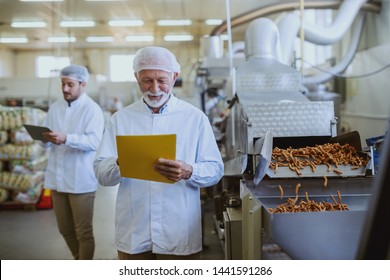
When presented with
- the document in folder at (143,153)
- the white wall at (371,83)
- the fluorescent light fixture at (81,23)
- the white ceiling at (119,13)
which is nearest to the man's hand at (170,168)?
the document in folder at (143,153)

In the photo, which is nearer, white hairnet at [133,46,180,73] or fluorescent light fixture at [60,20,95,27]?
white hairnet at [133,46,180,73]

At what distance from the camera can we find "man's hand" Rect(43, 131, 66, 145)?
1858 millimetres

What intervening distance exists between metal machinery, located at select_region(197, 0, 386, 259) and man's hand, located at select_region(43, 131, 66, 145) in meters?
0.78

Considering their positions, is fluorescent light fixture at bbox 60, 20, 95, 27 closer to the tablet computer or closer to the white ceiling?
the white ceiling

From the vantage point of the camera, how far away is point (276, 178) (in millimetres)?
1434

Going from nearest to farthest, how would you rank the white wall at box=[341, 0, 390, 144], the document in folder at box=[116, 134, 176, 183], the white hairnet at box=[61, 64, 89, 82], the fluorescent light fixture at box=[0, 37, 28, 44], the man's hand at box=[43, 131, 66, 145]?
the document in folder at box=[116, 134, 176, 183] → the man's hand at box=[43, 131, 66, 145] → the white hairnet at box=[61, 64, 89, 82] → the white wall at box=[341, 0, 390, 144] → the fluorescent light fixture at box=[0, 37, 28, 44]

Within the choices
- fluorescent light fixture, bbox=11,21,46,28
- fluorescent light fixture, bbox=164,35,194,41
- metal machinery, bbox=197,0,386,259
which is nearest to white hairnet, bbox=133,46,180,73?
metal machinery, bbox=197,0,386,259

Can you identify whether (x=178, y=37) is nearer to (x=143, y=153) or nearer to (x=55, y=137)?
(x=55, y=137)

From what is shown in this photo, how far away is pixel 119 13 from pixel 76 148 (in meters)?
5.47

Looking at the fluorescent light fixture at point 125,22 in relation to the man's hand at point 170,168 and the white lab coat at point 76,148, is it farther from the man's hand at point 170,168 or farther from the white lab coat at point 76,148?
the man's hand at point 170,168

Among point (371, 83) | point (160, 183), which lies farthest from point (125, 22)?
point (160, 183)
